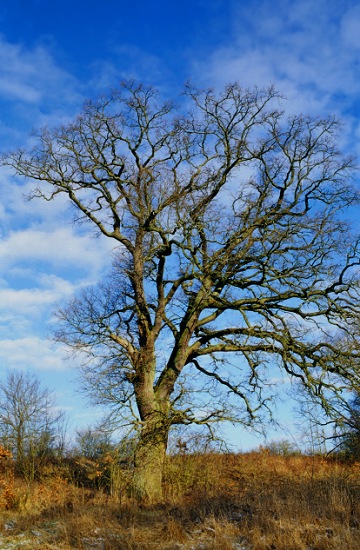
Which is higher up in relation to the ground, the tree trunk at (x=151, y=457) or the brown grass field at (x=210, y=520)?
the tree trunk at (x=151, y=457)

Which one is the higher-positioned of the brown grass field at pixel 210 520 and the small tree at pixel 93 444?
the small tree at pixel 93 444

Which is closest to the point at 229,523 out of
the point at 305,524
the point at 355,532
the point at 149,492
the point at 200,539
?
the point at 200,539

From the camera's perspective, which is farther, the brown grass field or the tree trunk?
the tree trunk

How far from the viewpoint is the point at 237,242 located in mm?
15625

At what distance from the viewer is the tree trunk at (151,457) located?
13.8 m

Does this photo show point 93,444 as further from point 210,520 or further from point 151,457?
point 210,520

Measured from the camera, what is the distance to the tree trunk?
45.4 feet

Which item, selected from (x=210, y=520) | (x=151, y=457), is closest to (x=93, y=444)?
(x=151, y=457)

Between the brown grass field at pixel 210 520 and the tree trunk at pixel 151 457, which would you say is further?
the tree trunk at pixel 151 457

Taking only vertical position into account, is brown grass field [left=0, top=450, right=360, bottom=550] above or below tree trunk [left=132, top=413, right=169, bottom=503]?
below

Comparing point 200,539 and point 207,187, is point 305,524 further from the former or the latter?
point 207,187

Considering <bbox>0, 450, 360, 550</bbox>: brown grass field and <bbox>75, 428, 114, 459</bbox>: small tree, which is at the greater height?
<bbox>75, 428, 114, 459</bbox>: small tree

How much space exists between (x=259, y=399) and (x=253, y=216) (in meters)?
5.36

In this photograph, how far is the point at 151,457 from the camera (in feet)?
46.6
